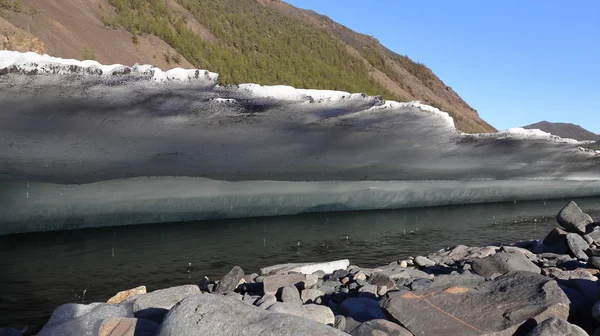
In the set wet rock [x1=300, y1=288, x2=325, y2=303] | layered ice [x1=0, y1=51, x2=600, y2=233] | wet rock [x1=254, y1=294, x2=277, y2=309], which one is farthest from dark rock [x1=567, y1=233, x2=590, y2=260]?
wet rock [x1=254, y1=294, x2=277, y2=309]

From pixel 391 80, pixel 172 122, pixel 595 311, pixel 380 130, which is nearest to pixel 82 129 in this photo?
pixel 172 122

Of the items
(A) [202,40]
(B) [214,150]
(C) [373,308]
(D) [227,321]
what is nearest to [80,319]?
(D) [227,321]

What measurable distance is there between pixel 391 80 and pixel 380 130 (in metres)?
23.6

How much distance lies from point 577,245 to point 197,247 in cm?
672

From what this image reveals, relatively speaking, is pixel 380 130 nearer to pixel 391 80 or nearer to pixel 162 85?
pixel 162 85

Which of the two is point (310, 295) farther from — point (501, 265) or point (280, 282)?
point (501, 265)

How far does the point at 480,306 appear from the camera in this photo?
3285 millimetres

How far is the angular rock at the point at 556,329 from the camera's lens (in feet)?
8.84

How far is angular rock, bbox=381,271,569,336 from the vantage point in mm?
3023

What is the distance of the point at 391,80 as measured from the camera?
31.8 metres

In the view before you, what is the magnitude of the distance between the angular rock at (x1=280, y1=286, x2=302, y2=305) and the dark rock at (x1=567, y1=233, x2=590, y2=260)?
4.17m

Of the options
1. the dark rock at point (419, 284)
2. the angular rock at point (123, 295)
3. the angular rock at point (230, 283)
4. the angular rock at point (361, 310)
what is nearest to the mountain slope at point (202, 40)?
the angular rock at point (123, 295)

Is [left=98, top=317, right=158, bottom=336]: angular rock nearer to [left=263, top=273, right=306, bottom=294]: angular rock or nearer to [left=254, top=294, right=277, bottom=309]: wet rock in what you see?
[left=254, top=294, right=277, bottom=309]: wet rock

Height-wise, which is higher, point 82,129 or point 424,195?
point 82,129
